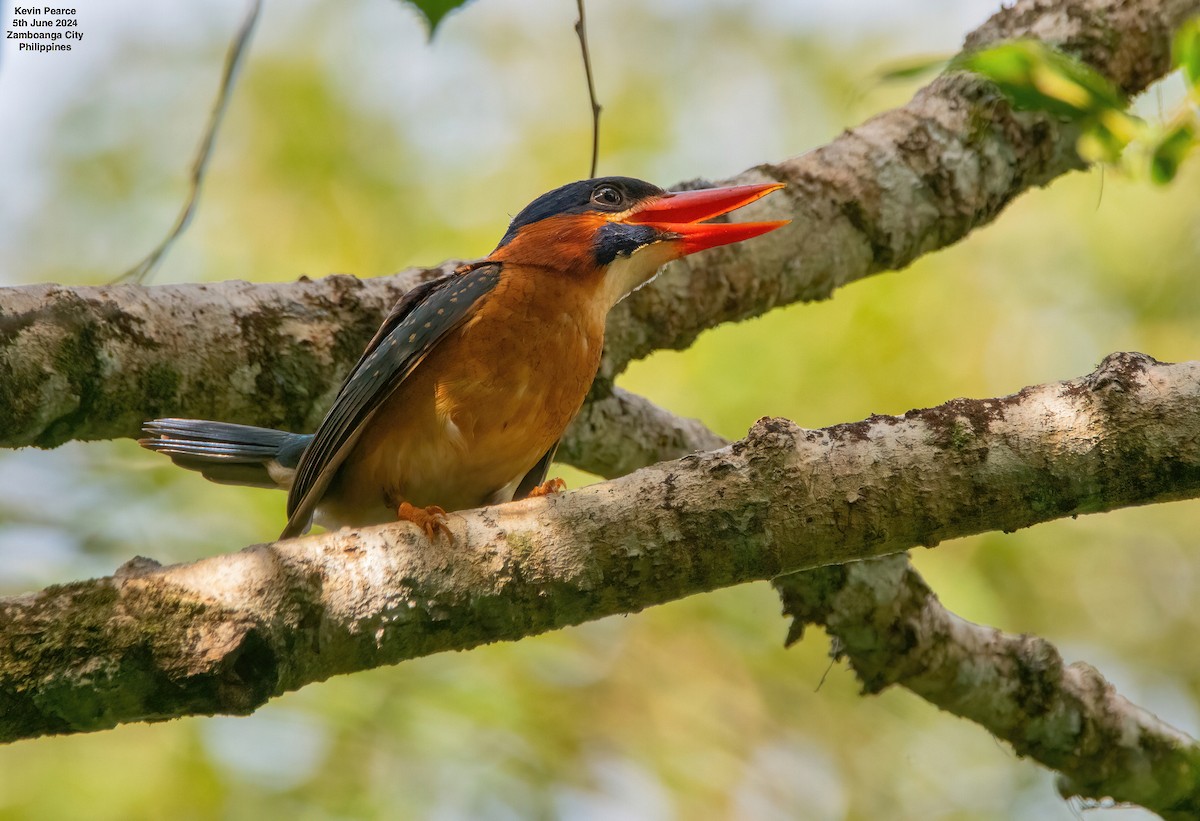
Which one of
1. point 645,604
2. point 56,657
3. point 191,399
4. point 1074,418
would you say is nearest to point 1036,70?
point 1074,418

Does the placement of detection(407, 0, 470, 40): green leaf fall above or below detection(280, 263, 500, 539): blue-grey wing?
above

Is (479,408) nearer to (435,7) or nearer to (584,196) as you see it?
(584,196)

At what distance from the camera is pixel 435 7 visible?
7.09 feet

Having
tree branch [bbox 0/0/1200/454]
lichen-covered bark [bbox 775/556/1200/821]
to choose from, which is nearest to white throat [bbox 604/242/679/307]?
tree branch [bbox 0/0/1200/454]

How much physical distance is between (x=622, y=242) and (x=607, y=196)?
14.1 inches

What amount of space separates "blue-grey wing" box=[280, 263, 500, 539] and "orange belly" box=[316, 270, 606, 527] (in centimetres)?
7

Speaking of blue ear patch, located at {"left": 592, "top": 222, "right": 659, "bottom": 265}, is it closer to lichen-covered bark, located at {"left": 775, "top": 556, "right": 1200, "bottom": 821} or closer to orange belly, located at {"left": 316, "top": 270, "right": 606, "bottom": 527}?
orange belly, located at {"left": 316, "top": 270, "right": 606, "bottom": 527}

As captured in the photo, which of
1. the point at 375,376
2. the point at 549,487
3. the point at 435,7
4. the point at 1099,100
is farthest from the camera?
the point at 549,487

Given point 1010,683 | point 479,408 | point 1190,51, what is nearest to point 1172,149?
point 1190,51

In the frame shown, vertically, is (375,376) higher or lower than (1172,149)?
lower

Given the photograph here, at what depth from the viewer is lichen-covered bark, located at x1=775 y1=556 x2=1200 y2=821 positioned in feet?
11.8

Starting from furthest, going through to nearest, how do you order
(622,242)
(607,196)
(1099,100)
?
1. (607,196)
2. (622,242)
3. (1099,100)

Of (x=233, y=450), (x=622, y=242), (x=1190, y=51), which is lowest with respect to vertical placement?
(x=233, y=450)

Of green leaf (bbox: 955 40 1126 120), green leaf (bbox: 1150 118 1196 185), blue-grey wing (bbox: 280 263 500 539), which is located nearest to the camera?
green leaf (bbox: 955 40 1126 120)
